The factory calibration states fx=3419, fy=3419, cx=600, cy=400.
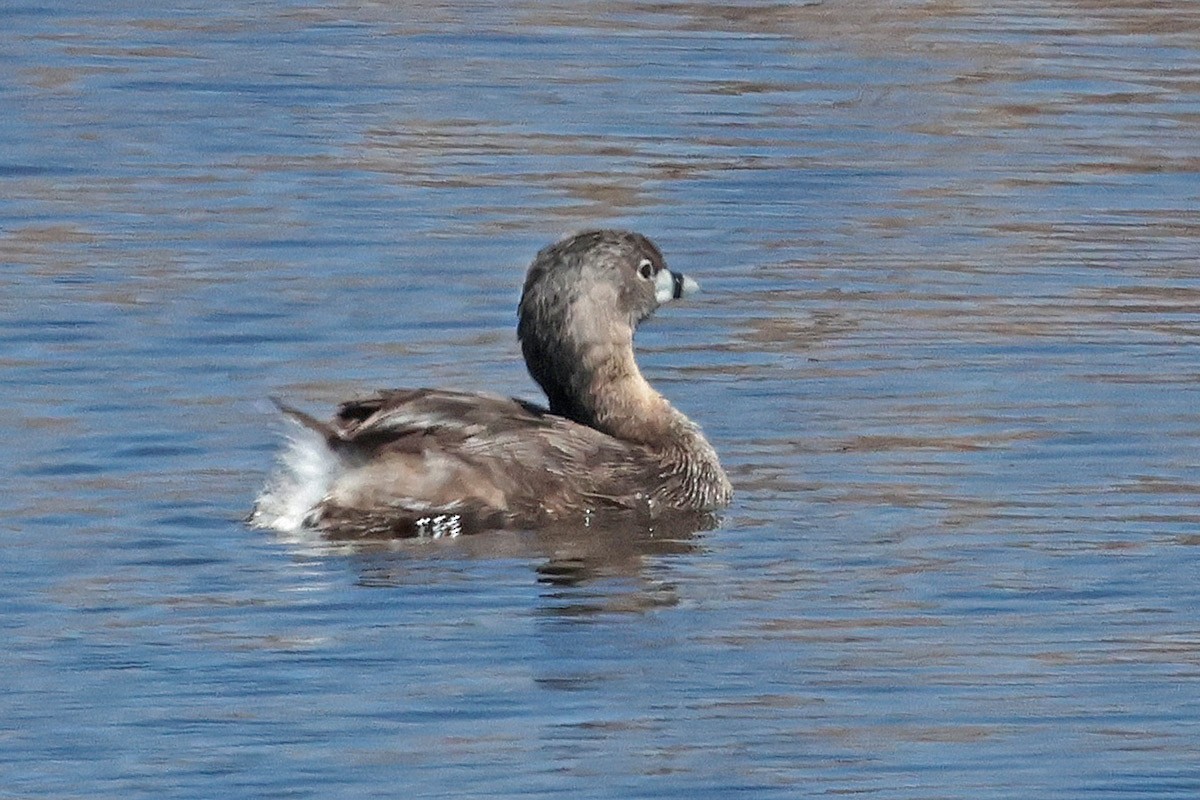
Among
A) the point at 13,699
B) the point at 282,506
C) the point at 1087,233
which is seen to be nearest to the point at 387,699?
the point at 13,699

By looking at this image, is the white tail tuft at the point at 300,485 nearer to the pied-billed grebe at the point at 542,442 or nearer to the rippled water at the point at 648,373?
the pied-billed grebe at the point at 542,442

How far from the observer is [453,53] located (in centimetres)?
2102

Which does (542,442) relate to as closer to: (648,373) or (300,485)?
(300,485)

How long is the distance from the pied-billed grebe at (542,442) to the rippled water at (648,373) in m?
0.17

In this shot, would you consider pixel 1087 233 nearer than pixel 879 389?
No

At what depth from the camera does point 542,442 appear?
37.9 feet

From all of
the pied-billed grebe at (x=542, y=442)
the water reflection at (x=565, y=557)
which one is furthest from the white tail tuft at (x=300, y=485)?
the water reflection at (x=565, y=557)

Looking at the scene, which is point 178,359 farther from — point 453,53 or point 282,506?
point 453,53

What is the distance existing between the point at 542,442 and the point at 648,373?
2.30 metres

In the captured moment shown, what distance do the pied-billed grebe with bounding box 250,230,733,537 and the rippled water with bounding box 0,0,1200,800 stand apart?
169mm

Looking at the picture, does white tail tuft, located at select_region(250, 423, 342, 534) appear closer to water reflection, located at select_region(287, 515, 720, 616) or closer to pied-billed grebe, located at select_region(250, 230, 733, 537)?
pied-billed grebe, located at select_region(250, 230, 733, 537)

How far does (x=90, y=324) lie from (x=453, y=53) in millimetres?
7242

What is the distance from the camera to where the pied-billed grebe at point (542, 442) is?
36.8 ft

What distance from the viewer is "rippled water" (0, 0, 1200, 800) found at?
889 centimetres
